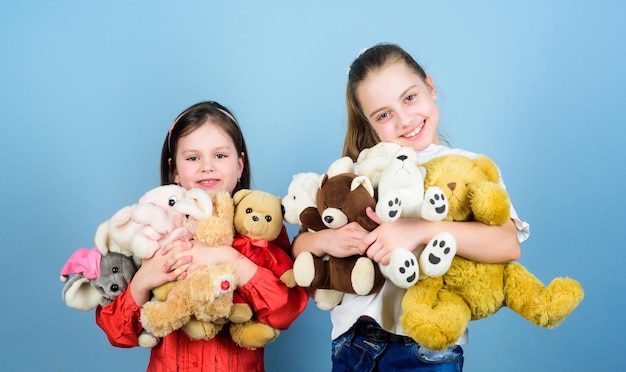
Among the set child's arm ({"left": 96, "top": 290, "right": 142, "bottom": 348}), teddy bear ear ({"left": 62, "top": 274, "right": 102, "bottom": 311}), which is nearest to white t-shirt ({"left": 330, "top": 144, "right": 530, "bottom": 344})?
child's arm ({"left": 96, "top": 290, "right": 142, "bottom": 348})

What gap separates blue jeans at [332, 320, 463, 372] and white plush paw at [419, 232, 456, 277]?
0.86 ft

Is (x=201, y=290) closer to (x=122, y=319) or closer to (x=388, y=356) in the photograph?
(x=122, y=319)

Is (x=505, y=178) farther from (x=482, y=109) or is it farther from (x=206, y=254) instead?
(x=206, y=254)

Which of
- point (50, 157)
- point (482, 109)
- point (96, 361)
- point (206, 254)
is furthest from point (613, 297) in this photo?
point (50, 157)

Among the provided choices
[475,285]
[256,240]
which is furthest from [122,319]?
[475,285]

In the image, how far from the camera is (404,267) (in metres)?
1.37

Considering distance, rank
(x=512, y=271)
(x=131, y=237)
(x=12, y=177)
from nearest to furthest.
Result: 1. (x=512, y=271)
2. (x=131, y=237)
3. (x=12, y=177)

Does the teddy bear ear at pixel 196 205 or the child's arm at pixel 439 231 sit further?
the teddy bear ear at pixel 196 205

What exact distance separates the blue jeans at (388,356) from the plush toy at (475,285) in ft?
0.54

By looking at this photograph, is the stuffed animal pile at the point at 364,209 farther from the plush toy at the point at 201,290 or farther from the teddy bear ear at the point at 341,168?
the plush toy at the point at 201,290

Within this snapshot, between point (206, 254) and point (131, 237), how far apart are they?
6.9 inches

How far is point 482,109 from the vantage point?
261 centimetres

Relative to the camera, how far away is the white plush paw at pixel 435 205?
1342 mm

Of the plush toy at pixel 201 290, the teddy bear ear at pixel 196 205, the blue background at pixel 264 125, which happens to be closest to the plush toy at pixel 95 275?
the plush toy at pixel 201 290
